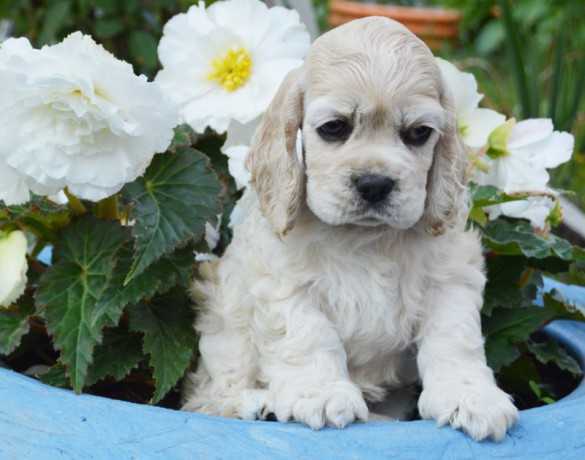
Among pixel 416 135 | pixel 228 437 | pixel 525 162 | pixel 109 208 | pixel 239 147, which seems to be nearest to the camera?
pixel 228 437

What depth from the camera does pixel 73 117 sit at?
7.11 feet

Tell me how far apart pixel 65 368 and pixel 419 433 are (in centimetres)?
93

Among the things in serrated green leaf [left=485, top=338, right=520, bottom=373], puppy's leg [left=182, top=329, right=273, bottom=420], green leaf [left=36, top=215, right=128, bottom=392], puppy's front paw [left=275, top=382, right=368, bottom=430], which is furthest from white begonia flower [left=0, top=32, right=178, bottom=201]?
serrated green leaf [left=485, top=338, right=520, bottom=373]

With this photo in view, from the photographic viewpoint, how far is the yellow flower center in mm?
2791

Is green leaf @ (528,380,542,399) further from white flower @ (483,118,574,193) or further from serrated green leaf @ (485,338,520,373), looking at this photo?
white flower @ (483,118,574,193)

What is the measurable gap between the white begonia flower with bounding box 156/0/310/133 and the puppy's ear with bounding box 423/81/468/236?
0.63 metres

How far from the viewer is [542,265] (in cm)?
275

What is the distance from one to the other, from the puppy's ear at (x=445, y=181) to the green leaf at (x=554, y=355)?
0.57m

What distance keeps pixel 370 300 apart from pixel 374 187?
0.34 metres

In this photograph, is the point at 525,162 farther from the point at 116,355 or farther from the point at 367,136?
the point at 116,355

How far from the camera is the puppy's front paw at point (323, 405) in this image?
2049 mm

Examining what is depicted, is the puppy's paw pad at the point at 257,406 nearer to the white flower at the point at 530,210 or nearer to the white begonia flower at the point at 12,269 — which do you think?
the white begonia flower at the point at 12,269

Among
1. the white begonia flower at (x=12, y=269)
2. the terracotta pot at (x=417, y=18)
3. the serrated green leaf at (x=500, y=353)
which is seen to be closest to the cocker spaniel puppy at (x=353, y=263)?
the serrated green leaf at (x=500, y=353)

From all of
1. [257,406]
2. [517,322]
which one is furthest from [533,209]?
[257,406]
